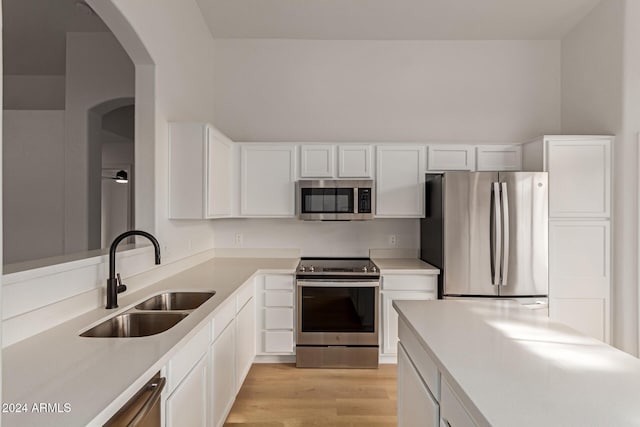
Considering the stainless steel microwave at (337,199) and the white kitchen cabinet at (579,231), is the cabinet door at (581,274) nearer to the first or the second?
the white kitchen cabinet at (579,231)

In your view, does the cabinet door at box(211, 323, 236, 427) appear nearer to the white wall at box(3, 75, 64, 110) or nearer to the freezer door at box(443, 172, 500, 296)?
the freezer door at box(443, 172, 500, 296)

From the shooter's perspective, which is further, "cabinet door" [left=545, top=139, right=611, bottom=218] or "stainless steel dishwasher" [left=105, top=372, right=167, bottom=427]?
"cabinet door" [left=545, top=139, right=611, bottom=218]

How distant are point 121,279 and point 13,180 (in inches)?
108

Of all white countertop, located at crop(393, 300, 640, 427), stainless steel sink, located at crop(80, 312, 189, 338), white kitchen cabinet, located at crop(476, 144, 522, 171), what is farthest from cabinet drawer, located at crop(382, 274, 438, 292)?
stainless steel sink, located at crop(80, 312, 189, 338)

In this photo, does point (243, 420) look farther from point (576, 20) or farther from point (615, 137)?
point (576, 20)

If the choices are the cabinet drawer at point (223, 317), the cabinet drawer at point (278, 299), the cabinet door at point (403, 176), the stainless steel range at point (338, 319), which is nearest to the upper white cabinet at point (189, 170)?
the cabinet drawer at point (223, 317)

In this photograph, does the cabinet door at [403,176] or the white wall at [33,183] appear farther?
the white wall at [33,183]

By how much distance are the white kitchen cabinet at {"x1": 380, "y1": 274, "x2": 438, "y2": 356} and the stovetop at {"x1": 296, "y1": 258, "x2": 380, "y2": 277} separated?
6.9 inches

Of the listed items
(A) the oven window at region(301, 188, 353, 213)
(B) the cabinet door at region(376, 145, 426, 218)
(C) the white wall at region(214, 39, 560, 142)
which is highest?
(C) the white wall at region(214, 39, 560, 142)

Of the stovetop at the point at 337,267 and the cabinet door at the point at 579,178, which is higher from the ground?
the cabinet door at the point at 579,178

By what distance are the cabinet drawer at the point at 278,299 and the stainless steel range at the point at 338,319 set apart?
90 millimetres

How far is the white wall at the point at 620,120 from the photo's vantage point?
323 cm

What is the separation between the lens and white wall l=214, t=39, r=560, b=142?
13.8ft

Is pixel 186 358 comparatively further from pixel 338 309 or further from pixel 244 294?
pixel 338 309
